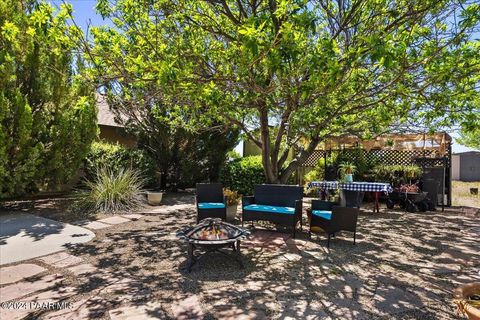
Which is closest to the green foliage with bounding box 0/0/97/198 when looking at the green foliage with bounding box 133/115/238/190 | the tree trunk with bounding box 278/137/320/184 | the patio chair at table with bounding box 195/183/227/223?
the green foliage with bounding box 133/115/238/190

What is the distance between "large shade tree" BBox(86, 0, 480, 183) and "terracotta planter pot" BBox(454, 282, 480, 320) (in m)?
2.40

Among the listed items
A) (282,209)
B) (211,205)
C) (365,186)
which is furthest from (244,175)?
(282,209)

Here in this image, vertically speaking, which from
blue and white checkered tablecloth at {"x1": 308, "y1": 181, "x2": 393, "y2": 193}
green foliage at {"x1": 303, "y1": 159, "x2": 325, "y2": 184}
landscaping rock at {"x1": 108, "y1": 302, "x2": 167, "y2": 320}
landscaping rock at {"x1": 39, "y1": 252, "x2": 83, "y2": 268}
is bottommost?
landscaping rock at {"x1": 108, "y1": 302, "x2": 167, "y2": 320}

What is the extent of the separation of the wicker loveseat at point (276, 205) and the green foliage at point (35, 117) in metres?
4.24

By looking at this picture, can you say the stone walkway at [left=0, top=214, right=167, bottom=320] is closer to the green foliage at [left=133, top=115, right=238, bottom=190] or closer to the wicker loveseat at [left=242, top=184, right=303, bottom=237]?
the wicker loveseat at [left=242, top=184, right=303, bottom=237]

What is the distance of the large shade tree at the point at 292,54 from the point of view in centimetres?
412

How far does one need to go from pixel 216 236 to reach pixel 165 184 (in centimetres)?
913

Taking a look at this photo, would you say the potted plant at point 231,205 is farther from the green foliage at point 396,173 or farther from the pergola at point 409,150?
the green foliage at point 396,173

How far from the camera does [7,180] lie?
7.89 metres

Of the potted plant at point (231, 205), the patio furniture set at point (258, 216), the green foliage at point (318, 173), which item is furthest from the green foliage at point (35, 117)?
the green foliage at point (318, 173)

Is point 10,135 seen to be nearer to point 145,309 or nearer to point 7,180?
point 7,180

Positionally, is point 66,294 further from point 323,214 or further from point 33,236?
point 323,214

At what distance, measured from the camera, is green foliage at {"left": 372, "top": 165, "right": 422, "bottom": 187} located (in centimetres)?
1055

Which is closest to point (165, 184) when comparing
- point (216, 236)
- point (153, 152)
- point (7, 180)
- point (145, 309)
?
point (153, 152)
